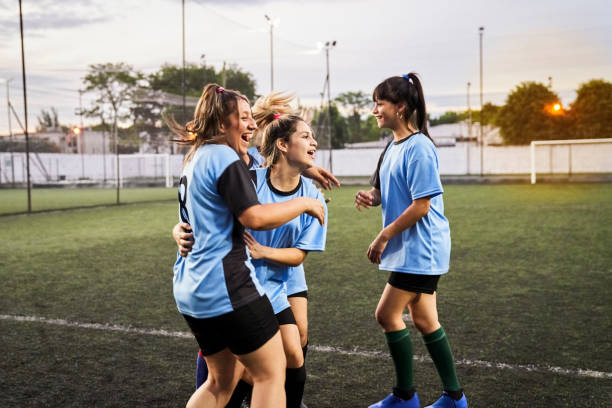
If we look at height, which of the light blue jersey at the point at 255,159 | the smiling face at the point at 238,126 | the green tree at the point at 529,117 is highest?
the green tree at the point at 529,117

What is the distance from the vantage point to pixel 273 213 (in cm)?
217

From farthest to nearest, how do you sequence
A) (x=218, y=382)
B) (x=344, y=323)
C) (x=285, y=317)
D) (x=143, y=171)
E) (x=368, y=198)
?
(x=143, y=171) < (x=344, y=323) < (x=368, y=198) < (x=285, y=317) < (x=218, y=382)

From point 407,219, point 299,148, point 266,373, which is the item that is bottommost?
point 266,373

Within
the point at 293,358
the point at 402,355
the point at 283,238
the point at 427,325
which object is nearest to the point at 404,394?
the point at 402,355

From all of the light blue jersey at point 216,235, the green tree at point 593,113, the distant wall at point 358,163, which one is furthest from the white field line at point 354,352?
the green tree at point 593,113

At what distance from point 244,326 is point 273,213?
1.39ft

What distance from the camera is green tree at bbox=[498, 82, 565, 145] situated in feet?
183

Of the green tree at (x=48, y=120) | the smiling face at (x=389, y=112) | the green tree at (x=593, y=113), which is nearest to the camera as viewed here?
the smiling face at (x=389, y=112)

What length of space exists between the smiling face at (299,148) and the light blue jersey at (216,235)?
33.0 inches

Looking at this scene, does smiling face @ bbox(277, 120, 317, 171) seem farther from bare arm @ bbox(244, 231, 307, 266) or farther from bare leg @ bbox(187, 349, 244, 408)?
bare leg @ bbox(187, 349, 244, 408)

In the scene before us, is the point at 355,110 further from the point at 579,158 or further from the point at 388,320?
the point at 388,320

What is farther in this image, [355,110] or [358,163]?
[355,110]

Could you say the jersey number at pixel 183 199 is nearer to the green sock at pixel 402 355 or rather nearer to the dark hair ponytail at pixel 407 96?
the dark hair ponytail at pixel 407 96

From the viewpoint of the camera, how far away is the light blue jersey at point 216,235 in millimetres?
2109
